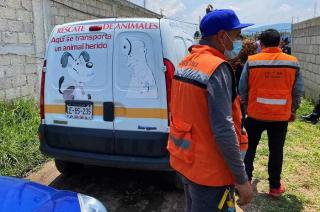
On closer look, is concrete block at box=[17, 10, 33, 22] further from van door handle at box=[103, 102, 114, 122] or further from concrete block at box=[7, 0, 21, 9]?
van door handle at box=[103, 102, 114, 122]

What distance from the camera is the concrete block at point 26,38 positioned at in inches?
281

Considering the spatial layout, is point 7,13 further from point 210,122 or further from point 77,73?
point 210,122

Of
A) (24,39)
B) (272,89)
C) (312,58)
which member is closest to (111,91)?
(272,89)

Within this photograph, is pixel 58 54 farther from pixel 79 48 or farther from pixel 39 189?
pixel 39 189

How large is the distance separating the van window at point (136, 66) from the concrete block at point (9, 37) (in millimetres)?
3482

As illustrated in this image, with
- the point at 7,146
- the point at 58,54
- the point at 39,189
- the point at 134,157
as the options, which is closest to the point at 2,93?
the point at 7,146

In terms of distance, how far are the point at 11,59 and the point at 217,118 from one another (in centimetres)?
569

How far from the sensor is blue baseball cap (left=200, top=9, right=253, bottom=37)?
2260 millimetres

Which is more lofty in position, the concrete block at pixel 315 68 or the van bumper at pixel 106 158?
the concrete block at pixel 315 68

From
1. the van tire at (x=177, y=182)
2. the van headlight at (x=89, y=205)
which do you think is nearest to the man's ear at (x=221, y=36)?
the van headlight at (x=89, y=205)

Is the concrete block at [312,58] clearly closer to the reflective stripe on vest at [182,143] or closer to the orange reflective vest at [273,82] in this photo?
the orange reflective vest at [273,82]

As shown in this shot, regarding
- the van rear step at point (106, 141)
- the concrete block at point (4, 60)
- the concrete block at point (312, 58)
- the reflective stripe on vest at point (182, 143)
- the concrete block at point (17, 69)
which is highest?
the concrete block at point (312, 58)

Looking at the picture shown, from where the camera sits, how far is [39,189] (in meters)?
2.55

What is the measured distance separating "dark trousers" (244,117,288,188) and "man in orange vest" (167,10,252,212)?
1939mm
